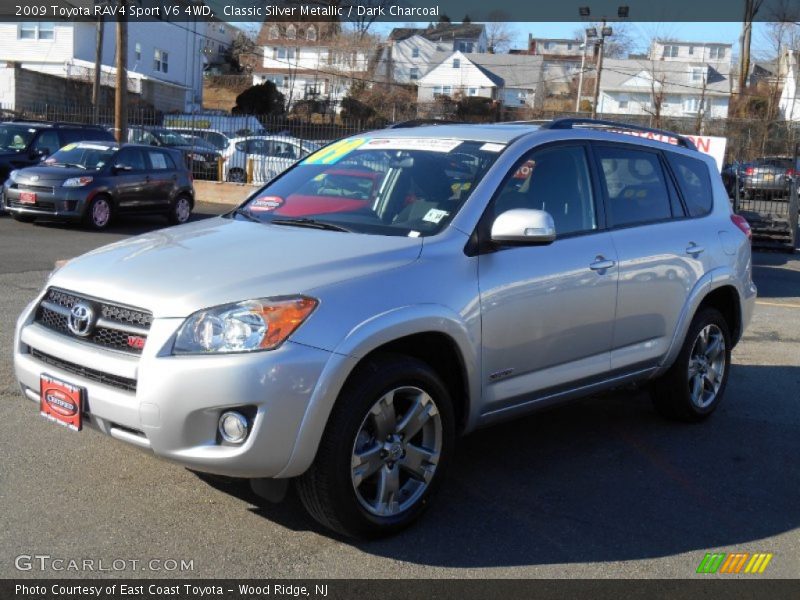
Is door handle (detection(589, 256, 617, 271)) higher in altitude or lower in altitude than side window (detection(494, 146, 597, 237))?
lower

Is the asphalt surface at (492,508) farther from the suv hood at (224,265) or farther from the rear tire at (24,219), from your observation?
the rear tire at (24,219)

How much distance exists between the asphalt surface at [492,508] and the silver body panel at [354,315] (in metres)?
0.45

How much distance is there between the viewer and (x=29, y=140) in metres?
18.2

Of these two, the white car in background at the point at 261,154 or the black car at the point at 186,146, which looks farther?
the black car at the point at 186,146

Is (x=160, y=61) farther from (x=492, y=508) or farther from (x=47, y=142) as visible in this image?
(x=492, y=508)

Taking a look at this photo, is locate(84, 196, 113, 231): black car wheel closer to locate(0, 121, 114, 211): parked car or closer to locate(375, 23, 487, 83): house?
locate(0, 121, 114, 211): parked car

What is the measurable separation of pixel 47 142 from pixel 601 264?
1615 cm

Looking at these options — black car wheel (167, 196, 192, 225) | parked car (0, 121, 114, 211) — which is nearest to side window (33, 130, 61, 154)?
parked car (0, 121, 114, 211)

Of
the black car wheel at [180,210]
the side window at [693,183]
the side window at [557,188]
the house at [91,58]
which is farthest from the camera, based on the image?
the house at [91,58]

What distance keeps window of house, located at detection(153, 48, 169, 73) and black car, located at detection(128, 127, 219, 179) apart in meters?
29.8

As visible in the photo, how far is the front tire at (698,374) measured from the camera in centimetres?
585

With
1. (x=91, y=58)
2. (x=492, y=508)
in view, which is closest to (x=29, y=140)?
(x=492, y=508)

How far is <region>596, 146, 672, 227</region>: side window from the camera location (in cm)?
532

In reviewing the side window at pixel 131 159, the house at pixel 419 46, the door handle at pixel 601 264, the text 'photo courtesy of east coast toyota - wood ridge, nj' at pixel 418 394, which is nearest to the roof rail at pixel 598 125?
the text 'photo courtesy of east coast toyota - wood ridge, nj' at pixel 418 394
